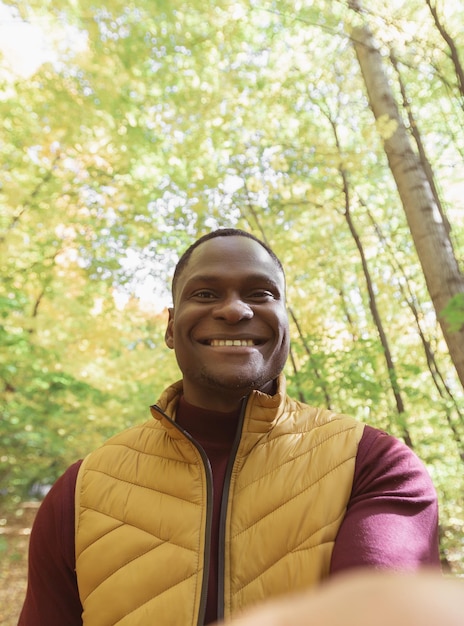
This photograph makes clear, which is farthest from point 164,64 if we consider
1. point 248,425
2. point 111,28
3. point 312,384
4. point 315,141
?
point 248,425

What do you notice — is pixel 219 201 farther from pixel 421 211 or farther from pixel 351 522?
pixel 351 522

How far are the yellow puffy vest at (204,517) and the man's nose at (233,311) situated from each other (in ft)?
0.82

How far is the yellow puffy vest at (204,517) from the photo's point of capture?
37.6 inches

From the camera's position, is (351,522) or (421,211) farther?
(421,211)

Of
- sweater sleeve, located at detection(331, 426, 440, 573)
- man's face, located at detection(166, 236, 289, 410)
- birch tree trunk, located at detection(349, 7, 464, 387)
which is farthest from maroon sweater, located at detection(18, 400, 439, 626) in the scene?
birch tree trunk, located at detection(349, 7, 464, 387)

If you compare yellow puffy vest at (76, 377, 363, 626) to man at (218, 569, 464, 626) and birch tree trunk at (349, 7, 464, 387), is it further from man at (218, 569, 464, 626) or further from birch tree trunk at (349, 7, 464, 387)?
birch tree trunk at (349, 7, 464, 387)

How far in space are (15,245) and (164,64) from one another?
2.94 m

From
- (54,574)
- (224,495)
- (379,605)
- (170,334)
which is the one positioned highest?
(170,334)

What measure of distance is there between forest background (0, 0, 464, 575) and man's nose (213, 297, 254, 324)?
1.93 m

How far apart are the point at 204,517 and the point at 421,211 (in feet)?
8.98

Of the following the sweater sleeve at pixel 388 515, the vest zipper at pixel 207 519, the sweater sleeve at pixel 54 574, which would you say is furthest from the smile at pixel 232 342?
the sweater sleeve at pixel 54 574

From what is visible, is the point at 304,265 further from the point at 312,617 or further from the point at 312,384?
the point at 312,617

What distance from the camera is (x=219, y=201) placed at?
188 inches

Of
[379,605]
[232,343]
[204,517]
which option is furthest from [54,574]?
[379,605]
